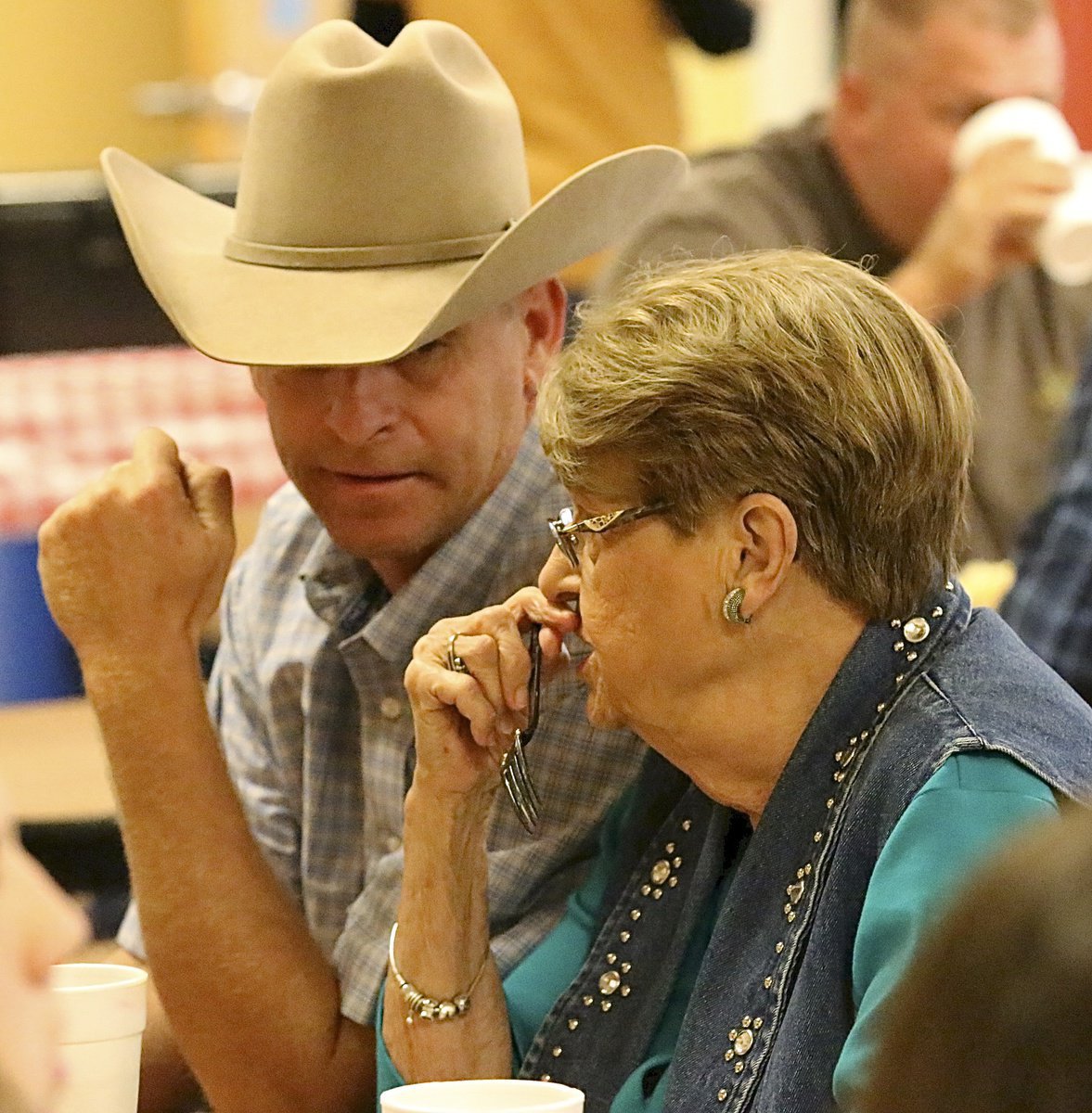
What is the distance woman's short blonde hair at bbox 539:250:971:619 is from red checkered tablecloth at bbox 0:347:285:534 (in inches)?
88.4

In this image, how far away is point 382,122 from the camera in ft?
5.81

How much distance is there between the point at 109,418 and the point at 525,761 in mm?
2456

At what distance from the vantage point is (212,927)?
68.2 inches

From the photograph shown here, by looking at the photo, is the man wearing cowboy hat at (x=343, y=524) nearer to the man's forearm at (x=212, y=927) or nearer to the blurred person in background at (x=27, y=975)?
the man's forearm at (x=212, y=927)

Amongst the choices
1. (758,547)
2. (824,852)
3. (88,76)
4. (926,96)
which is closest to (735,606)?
(758,547)

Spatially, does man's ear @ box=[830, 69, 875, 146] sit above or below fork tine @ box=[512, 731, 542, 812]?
above

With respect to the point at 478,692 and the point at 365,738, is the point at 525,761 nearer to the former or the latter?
the point at 478,692

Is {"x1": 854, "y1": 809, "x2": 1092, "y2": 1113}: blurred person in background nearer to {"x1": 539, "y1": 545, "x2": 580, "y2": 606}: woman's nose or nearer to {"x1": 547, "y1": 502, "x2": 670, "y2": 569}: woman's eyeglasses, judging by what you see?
{"x1": 547, "y1": 502, "x2": 670, "y2": 569}: woman's eyeglasses

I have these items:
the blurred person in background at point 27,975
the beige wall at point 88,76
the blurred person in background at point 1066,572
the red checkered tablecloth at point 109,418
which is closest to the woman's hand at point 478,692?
the blurred person in background at point 27,975

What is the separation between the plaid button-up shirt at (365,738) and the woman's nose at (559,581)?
0.40 ft

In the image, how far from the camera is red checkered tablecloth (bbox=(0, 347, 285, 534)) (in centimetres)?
367

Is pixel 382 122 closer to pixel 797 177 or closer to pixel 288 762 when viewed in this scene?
pixel 288 762

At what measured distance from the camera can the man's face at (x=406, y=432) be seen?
5.70 feet

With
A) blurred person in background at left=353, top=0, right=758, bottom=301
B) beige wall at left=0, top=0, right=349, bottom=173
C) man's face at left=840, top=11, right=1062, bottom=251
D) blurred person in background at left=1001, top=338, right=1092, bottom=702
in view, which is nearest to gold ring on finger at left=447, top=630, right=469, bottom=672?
blurred person in background at left=1001, top=338, right=1092, bottom=702
